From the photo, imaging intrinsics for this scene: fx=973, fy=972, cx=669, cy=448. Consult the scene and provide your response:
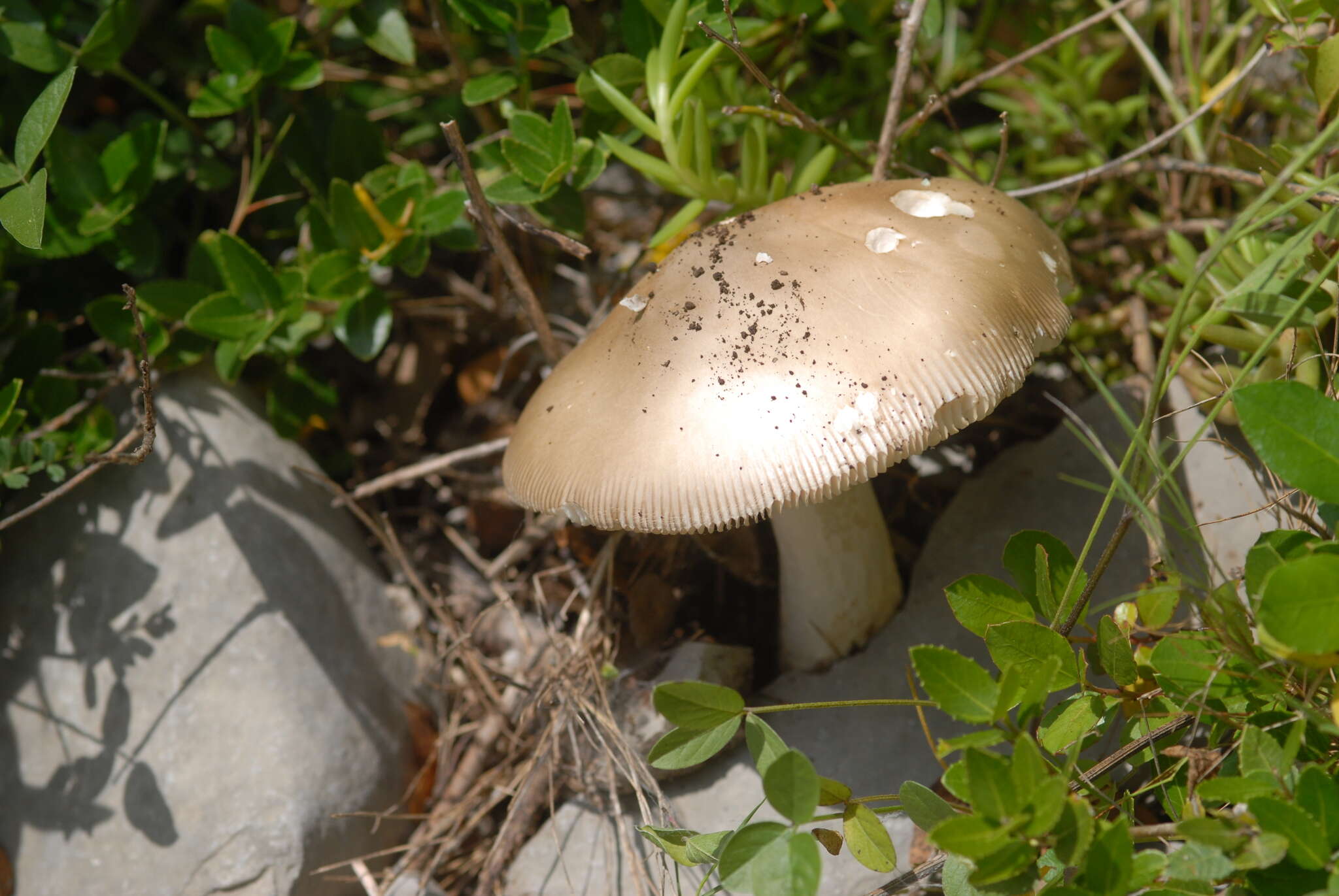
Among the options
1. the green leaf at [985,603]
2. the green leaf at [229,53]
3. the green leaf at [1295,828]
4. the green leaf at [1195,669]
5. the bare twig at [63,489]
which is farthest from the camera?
the green leaf at [229,53]

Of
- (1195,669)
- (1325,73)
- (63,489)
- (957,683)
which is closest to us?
(957,683)

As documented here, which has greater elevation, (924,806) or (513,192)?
(513,192)

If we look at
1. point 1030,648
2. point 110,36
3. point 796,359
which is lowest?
point 1030,648

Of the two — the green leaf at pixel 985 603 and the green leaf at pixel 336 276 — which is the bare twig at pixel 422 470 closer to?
the green leaf at pixel 336 276

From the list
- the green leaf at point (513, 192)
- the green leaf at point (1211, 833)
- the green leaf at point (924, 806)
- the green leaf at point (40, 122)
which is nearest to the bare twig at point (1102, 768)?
the green leaf at point (924, 806)

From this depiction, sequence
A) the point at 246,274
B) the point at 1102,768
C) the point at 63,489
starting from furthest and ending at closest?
the point at 246,274, the point at 63,489, the point at 1102,768

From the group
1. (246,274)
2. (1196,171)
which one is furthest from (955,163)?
(246,274)

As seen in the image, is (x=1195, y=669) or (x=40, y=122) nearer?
(x=1195, y=669)

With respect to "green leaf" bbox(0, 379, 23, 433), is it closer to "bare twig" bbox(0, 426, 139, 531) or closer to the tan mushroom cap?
"bare twig" bbox(0, 426, 139, 531)

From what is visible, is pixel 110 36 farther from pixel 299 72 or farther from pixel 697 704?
pixel 697 704
